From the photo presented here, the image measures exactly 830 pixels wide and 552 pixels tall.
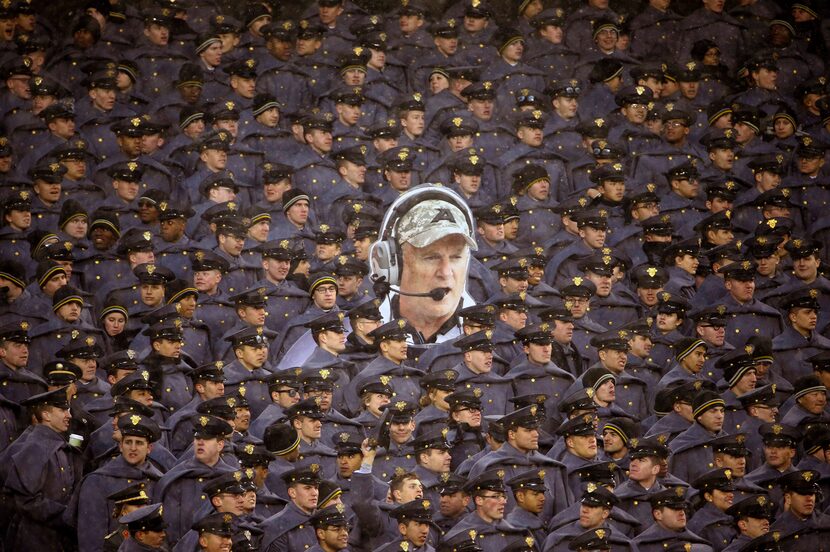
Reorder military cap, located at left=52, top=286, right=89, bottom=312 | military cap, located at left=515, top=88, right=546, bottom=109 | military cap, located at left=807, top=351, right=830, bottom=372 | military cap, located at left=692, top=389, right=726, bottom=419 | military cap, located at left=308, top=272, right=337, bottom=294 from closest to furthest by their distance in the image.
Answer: military cap, located at left=52, top=286, right=89, bottom=312 → military cap, located at left=692, top=389, right=726, bottom=419 → military cap, located at left=308, top=272, right=337, bottom=294 → military cap, located at left=807, top=351, right=830, bottom=372 → military cap, located at left=515, top=88, right=546, bottom=109

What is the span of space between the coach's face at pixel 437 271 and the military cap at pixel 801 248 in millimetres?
2895

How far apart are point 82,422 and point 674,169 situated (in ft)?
21.5

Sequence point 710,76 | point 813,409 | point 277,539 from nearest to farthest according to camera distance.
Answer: point 277,539, point 813,409, point 710,76

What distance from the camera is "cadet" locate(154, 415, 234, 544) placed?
1578cm

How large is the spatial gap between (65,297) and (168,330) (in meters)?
0.87

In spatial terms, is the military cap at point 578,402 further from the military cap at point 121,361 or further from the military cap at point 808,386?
the military cap at point 121,361

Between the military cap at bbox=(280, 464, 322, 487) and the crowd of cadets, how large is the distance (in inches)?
1.2

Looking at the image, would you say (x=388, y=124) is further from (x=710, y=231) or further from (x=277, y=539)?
(x=277, y=539)

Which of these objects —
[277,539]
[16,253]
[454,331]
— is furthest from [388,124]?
[277,539]

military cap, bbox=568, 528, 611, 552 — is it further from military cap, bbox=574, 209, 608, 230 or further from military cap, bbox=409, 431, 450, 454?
military cap, bbox=574, 209, 608, 230

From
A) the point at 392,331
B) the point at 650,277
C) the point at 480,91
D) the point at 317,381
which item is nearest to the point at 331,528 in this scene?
the point at 317,381

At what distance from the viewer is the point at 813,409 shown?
17.7 metres

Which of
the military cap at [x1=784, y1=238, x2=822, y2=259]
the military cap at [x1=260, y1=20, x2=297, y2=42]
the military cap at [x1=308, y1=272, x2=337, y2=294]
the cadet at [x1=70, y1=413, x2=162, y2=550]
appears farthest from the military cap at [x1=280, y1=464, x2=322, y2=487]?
the military cap at [x1=260, y1=20, x2=297, y2=42]

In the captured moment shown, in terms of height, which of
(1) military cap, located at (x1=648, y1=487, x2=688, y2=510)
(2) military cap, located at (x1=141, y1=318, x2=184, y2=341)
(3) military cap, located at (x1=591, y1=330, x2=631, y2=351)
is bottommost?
(1) military cap, located at (x1=648, y1=487, x2=688, y2=510)
